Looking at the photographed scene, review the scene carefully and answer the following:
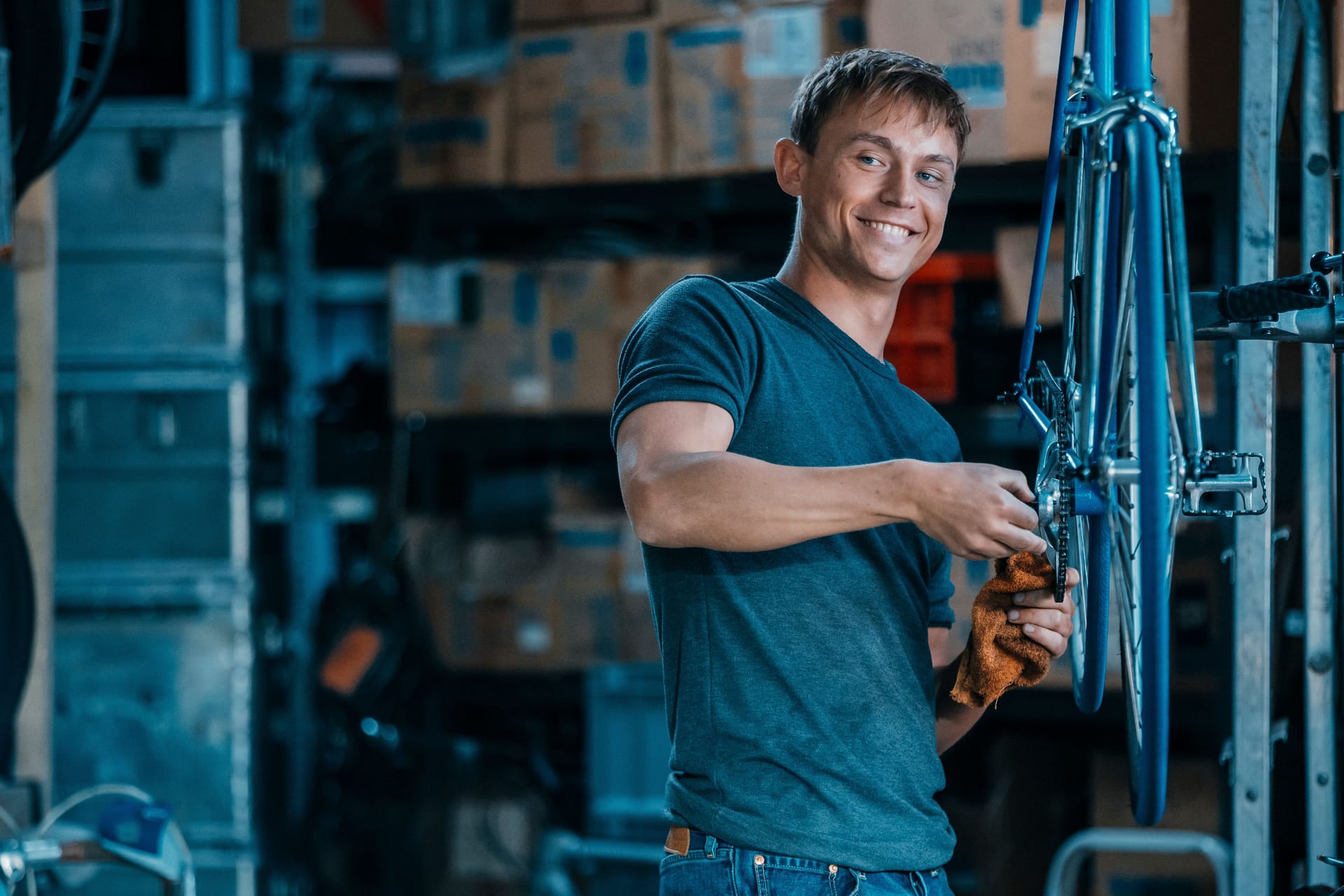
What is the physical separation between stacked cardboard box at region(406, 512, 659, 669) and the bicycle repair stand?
4.68 ft

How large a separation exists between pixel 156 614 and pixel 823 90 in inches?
105

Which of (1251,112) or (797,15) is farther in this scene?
(797,15)

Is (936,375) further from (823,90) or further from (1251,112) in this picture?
(823,90)

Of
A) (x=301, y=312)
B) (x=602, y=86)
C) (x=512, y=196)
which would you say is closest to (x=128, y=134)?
(x=301, y=312)

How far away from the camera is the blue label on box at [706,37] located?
3.35 meters

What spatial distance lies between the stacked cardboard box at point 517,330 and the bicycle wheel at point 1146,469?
2.28m

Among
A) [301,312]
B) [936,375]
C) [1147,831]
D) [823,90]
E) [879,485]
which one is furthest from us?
[301,312]

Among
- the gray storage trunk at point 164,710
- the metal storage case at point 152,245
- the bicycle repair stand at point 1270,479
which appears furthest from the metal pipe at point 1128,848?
the metal storage case at point 152,245

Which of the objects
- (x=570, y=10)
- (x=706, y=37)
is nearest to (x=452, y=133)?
(x=570, y=10)

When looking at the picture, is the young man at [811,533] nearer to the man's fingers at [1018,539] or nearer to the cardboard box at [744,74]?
the man's fingers at [1018,539]

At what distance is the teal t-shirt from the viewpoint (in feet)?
4.25

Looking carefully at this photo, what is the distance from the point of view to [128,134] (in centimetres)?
360

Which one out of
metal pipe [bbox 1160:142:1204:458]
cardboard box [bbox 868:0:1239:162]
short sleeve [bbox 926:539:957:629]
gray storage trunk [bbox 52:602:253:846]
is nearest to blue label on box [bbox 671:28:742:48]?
cardboard box [bbox 868:0:1239:162]

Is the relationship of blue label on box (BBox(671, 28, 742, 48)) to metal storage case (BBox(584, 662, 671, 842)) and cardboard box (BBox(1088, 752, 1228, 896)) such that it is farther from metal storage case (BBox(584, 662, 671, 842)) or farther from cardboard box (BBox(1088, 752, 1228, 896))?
cardboard box (BBox(1088, 752, 1228, 896))
